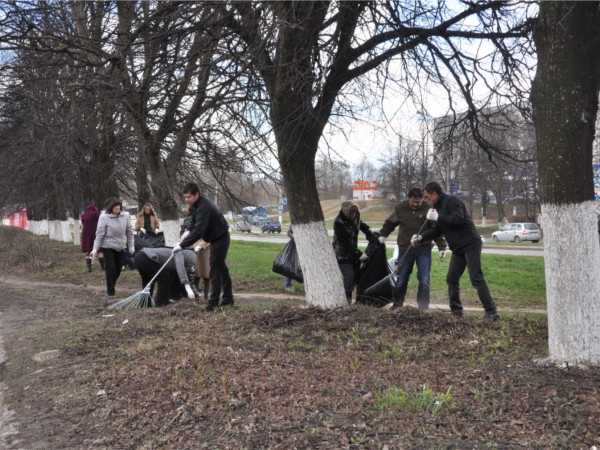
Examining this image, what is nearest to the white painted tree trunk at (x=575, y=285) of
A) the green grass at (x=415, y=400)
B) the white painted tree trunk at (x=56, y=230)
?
the green grass at (x=415, y=400)

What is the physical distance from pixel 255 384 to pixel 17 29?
611 centimetres

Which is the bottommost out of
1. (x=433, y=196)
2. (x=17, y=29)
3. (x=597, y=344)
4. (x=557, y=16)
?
(x=597, y=344)

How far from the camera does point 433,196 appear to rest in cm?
682

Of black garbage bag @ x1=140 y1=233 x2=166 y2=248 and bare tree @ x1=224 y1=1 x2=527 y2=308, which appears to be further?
black garbage bag @ x1=140 y1=233 x2=166 y2=248

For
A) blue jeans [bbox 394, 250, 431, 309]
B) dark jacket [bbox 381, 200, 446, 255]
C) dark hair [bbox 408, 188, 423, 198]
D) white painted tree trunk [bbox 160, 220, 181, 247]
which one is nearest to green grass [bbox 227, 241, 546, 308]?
white painted tree trunk [bbox 160, 220, 181, 247]

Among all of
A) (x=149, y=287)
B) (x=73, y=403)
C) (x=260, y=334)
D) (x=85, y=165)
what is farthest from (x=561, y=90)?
(x=85, y=165)

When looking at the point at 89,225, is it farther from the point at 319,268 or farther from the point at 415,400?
the point at 415,400

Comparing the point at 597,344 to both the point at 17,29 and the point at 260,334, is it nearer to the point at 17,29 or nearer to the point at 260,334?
the point at 260,334

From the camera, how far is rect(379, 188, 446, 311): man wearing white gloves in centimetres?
770

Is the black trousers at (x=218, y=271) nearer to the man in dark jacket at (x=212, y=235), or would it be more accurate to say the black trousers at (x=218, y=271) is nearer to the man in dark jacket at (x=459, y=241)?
the man in dark jacket at (x=212, y=235)

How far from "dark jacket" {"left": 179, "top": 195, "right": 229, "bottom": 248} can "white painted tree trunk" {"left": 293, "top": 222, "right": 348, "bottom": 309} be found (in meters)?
1.41

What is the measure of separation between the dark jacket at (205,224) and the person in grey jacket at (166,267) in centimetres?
90

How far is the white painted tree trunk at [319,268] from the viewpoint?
6.54m

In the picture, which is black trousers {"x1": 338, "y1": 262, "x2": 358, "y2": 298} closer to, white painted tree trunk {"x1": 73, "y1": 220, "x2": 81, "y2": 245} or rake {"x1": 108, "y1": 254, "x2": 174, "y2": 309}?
rake {"x1": 108, "y1": 254, "x2": 174, "y2": 309}
